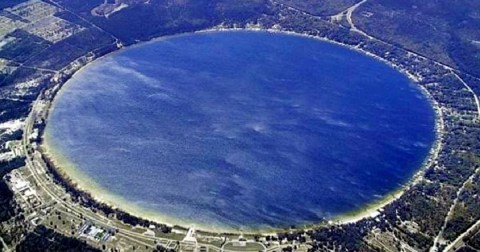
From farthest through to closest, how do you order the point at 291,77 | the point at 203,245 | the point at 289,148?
the point at 291,77 → the point at 289,148 → the point at 203,245

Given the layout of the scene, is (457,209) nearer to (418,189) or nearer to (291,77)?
(418,189)

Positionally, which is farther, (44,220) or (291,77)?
(291,77)

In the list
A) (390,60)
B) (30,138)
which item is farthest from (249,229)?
(390,60)

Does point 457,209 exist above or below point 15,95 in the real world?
above

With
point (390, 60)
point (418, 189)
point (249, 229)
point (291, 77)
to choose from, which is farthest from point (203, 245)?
point (390, 60)

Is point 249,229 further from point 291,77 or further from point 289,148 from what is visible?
point 291,77

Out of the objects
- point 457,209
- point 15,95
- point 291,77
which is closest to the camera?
point 457,209
